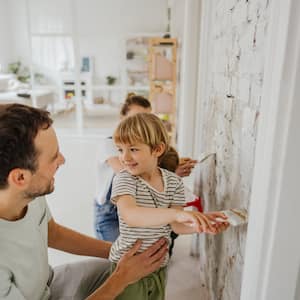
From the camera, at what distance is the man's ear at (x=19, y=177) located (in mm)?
915

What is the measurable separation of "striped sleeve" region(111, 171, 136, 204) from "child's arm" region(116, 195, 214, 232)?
17mm

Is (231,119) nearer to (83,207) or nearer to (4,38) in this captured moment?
(83,207)

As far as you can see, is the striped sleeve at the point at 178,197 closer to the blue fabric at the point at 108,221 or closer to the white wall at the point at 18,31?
the blue fabric at the point at 108,221

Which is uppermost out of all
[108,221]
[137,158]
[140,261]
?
[137,158]

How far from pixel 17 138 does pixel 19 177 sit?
0.12 meters

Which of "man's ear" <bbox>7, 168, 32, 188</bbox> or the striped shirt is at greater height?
"man's ear" <bbox>7, 168, 32, 188</bbox>

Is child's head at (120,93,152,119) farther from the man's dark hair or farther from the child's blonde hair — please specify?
the man's dark hair

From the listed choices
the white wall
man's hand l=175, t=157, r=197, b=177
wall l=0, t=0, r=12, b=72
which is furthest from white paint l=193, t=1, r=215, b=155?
wall l=0, t=0, r=12, b=72

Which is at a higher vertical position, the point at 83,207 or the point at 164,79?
the point at 164,79

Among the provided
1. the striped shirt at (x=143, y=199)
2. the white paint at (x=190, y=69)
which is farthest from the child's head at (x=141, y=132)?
the white paint at (x=190, y=69)

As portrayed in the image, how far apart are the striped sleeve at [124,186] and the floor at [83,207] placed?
877mm

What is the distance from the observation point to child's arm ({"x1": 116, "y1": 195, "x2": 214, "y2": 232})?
992mm

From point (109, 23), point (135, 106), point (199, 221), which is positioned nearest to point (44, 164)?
point (199, 221)

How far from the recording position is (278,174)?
76 centimetres
